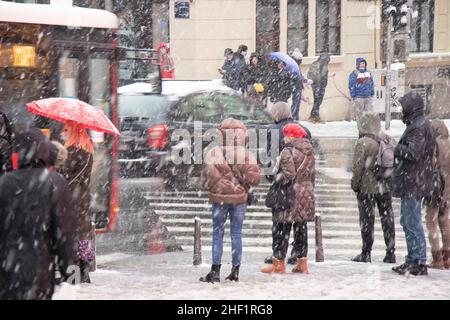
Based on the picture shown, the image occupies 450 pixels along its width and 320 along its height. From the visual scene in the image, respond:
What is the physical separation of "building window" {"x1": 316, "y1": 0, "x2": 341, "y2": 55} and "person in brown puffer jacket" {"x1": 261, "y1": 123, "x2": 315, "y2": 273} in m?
21.4

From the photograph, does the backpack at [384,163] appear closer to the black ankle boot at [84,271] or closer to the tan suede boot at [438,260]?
the tan suede boot at [438,260]

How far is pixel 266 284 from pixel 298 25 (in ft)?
74.0

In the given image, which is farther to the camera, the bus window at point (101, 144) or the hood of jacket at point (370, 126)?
the bus window at point (101, 144)

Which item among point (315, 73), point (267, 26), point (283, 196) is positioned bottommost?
point (283, 196)

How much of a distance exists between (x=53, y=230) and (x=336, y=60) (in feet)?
81.6

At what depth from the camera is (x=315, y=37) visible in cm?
3069

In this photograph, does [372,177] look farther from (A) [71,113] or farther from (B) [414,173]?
(A) [71,113]

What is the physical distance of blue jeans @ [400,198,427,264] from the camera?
9539mm

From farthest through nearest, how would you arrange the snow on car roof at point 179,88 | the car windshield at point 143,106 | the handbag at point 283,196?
the snow on car roof at point 179,88 < the car windshield at point 143,106 < the handbag at point 283,196

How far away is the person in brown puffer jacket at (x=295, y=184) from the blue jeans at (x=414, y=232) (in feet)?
3.08

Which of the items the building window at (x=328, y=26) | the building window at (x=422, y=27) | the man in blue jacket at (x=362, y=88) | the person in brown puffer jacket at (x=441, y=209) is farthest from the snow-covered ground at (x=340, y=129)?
the person in brown puffer jacket at (x=441, y=209)

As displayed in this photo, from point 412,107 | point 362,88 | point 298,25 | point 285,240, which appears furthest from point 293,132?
point 298,25

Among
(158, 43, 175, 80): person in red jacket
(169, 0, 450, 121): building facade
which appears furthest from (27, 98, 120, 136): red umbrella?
(169, 0, 450, 121): building facade

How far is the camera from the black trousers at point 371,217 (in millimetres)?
10781
